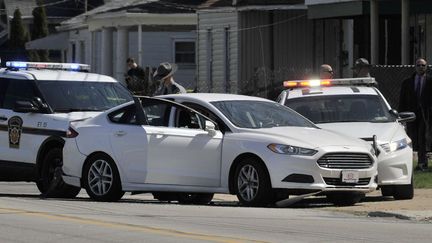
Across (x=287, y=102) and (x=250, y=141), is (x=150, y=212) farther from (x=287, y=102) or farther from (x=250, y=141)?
(x=287, y=102)

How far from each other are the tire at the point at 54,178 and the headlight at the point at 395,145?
458 cm

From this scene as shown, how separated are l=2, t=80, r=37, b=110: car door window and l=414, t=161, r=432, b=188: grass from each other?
6.41 m

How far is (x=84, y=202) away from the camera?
13977 millimetres

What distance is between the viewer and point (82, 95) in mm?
16141

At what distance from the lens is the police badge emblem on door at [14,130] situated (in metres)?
15.5

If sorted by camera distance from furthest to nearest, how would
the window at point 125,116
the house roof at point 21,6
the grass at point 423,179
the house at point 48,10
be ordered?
1. the house roof at point 21,6
2. the house at point 48,10
3. the grass at point 423,179
4. the window at point 125,116

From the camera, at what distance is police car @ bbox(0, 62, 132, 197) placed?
15.1 m

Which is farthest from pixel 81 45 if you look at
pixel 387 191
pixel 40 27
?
pixel 387 191

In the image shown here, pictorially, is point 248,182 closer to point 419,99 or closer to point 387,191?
point 387,191

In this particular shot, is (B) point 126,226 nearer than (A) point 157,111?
Yes

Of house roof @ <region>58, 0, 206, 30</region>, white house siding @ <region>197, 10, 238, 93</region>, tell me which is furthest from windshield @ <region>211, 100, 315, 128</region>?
house roof @ <region>58, 0, 206, 30</region>

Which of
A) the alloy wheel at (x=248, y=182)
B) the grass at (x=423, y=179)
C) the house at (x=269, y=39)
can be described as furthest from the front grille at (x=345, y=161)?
the house at (x=269, y=39)

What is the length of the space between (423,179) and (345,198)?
3.58 metres

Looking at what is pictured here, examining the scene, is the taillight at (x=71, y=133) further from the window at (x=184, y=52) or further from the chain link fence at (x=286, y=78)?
the window at (x=184, y=52)
